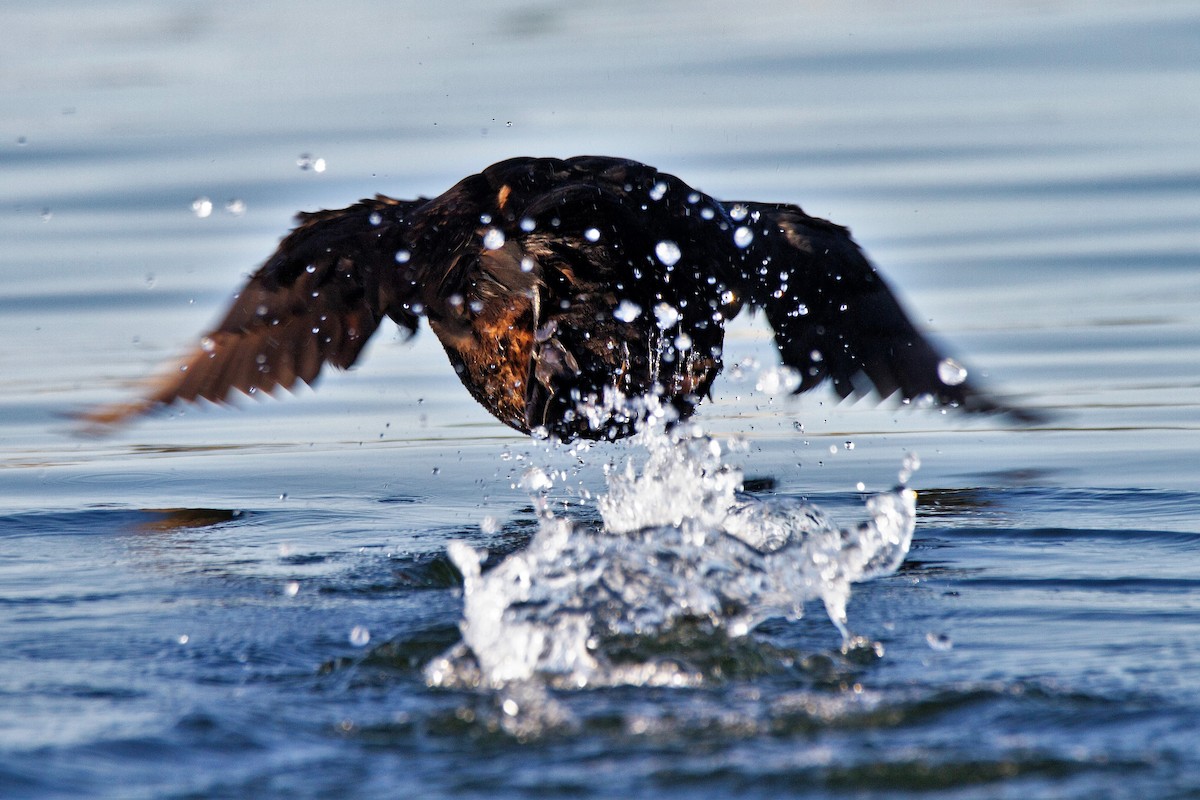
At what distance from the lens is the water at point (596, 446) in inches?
117

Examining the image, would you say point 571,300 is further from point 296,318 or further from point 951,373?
point 951,373

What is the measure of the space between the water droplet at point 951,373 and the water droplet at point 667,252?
1098 mm

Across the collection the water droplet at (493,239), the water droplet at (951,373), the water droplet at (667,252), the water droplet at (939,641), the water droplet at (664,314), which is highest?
the water droplet at (493,239)

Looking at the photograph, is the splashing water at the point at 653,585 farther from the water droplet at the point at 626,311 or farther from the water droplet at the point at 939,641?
the water droplet at the point at 626,311

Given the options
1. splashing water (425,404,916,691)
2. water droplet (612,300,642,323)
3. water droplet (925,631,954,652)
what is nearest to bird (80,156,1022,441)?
water droplet (612,300,642,323)

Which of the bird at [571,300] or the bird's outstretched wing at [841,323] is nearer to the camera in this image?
the bird at [571,300]

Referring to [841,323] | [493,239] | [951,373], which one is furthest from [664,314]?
[951,373]

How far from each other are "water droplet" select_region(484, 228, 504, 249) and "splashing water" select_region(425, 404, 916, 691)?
702 millimetres

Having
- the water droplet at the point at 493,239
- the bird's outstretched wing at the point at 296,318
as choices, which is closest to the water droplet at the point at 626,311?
the water droplet at the point at 493,239

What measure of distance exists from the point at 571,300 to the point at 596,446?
5.04 ft

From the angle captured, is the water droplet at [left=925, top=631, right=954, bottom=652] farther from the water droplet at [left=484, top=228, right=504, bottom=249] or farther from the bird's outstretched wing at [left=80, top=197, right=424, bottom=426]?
the bird's outstretched wing at [left=80, top=197, right=424, bottom=426]

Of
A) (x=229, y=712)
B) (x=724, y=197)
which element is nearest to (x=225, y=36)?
(x=724, y=197)

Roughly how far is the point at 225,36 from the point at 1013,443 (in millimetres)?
8583

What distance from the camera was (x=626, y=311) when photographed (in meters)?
4.47
